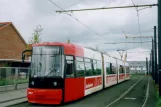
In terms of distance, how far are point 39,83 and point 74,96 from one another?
227 cm

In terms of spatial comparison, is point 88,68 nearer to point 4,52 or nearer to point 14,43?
point 4,52

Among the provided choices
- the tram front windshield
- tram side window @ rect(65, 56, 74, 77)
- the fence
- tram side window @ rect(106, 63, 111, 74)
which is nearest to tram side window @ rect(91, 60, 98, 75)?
tram side window @ rect(65, 56, 74, 77)

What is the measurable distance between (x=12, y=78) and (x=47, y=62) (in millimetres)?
7968

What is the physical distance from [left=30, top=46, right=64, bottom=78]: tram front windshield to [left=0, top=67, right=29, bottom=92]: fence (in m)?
5.67

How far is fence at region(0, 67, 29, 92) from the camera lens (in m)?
21.6

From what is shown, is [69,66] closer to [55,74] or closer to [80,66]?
[55,74]

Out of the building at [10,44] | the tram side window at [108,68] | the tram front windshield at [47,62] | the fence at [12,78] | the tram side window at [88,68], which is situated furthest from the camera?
the building at [10,44]

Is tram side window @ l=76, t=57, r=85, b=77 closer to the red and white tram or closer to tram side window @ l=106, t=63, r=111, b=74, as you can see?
the red and white tram

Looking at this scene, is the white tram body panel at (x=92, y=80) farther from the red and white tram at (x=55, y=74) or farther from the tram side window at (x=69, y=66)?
the tram side window at (x=69, y=66)

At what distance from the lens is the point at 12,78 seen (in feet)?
75.7

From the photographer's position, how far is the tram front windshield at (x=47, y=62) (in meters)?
15.7

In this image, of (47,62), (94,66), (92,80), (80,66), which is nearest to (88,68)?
(92,80)

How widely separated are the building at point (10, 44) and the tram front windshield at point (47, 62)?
115 feet

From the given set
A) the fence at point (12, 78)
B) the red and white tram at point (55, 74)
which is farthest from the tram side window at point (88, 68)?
the fence at point (12, 78)
